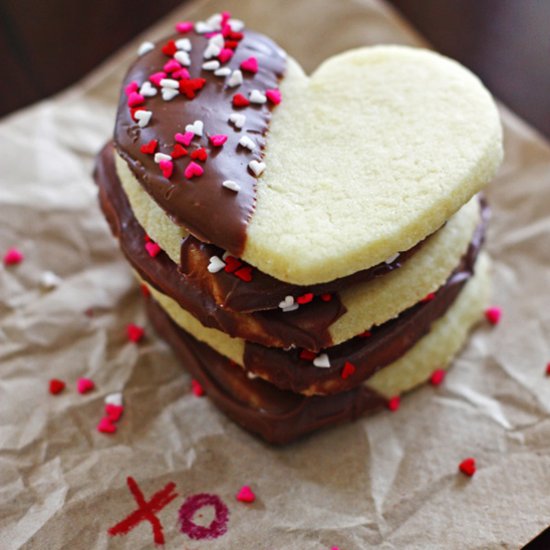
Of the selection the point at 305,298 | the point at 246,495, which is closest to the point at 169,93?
the point at 305,298

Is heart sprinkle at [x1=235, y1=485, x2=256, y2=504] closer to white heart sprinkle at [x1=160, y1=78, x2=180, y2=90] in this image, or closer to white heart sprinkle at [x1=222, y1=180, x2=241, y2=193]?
white heart sprinkle at [x1=222, y1=180, x2=241, y2=193]

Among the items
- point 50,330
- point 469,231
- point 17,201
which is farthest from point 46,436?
point 469,231

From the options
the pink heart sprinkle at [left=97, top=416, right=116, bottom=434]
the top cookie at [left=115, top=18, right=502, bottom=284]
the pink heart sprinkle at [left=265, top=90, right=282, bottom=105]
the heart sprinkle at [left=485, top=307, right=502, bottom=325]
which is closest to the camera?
the top cookie at [left=115, top=18, right=502, bottom=284]

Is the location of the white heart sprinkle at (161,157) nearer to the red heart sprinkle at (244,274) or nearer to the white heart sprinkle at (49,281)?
the red heart sprinkle at (244,274)

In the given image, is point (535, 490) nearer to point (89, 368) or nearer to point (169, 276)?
point (169, 276)

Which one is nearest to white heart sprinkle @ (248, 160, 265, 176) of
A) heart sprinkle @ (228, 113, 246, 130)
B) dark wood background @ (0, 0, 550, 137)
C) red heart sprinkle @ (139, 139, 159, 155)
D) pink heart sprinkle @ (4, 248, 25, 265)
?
heart sprinkle @ (228, 113, 246, 130)
